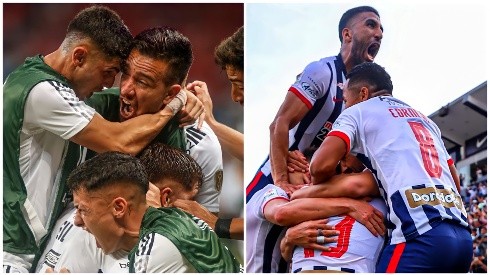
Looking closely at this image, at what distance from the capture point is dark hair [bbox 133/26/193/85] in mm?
5055

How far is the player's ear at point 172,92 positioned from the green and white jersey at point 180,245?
586 millimetres

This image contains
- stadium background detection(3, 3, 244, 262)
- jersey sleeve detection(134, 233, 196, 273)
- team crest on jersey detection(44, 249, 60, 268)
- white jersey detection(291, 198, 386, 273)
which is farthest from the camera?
stadium background detection(3, 3, 244, 262)

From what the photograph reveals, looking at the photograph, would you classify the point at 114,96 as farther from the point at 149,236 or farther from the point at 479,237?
the point at 479,237

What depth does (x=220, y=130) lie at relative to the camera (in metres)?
5.11

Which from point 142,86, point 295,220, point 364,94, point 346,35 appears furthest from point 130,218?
point 346,35

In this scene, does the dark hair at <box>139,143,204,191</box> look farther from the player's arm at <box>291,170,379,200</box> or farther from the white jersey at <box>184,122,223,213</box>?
the player's arm at <box>291,170,379,200</box>

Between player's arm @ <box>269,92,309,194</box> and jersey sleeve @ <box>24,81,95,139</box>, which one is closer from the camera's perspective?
jersey sleeve @ <box>24,81,95,139</box>

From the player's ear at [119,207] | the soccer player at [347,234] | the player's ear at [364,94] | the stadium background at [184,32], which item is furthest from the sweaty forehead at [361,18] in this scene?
the player's ear at [119,207]

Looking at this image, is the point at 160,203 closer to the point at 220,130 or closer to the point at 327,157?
the point at 220,130

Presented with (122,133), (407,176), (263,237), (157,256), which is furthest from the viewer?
(263,237)

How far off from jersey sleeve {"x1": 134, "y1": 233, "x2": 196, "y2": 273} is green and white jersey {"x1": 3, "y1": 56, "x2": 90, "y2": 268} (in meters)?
0.55

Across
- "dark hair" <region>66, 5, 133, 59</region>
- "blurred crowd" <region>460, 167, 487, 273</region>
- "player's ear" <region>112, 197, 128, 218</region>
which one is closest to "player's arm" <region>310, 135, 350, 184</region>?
"blurred crowd" <region>460, 167, 487, 273</region>

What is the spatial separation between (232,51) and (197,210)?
879mm

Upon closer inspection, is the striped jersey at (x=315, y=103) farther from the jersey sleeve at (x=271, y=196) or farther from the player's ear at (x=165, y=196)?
the player's ear at (x=165, y=196)
